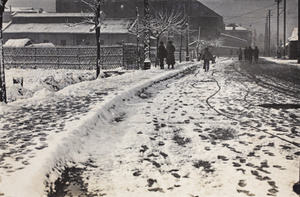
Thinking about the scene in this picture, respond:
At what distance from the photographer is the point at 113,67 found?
23.6 metres

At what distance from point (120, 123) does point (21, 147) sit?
7.37 ft

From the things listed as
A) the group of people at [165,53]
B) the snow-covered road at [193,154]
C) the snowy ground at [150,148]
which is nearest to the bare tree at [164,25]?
the group of people at [165,53]

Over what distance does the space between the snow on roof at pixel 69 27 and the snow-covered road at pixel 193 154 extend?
42690mm

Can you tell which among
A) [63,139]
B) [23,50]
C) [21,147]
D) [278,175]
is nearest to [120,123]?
[63,139]

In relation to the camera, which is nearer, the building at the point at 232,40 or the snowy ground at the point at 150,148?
the snowy ground at the point at 150,148

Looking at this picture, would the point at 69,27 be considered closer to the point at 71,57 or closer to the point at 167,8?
the point at 71,57

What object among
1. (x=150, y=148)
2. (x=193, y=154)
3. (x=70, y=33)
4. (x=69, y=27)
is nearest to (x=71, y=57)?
(x=150, y=148)

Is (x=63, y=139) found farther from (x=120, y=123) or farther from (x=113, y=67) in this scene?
(x=113, y=67)

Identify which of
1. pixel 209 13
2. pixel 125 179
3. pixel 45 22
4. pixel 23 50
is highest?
pixel 209 13

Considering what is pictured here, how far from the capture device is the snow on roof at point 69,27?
1890 inches

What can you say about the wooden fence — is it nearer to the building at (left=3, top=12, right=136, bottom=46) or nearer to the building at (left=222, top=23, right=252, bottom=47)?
the building at (left=3, top=12, right=136, bottom=46)

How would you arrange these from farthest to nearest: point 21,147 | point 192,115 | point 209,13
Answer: point 209,13, point 192,115, point 21,147

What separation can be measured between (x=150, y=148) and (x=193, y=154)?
0.59m

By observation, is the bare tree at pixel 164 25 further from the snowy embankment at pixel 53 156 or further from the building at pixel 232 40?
the building at pixel 232 40
